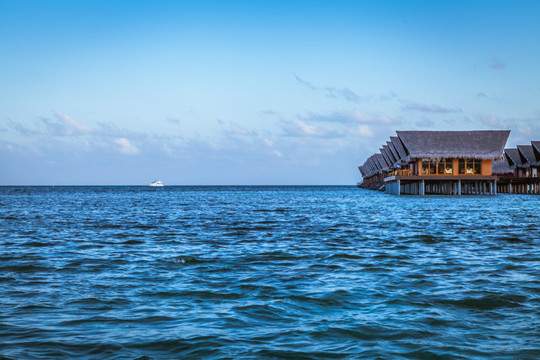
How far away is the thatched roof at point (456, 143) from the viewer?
1880 inches

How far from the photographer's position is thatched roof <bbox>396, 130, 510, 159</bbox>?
47.8m

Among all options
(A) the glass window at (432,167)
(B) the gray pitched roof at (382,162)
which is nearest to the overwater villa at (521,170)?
(B) the gray pitched roof at (382,162)

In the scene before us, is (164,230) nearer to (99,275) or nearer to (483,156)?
(99,275)

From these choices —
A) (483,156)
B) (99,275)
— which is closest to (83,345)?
(99,275)

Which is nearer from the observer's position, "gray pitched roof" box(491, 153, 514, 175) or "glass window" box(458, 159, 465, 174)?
"glass window" box(458, 159, 465, 174)

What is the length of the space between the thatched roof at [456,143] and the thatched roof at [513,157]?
98.8 feet

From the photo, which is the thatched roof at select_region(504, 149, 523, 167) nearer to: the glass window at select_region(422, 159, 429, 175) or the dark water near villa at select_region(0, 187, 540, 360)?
the glass window at select_region(422, 159, 429, 175)

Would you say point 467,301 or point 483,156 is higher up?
point 483,156

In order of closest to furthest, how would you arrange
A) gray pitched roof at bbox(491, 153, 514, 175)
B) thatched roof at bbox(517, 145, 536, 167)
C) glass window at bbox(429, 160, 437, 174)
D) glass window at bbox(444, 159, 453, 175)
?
glass window at bbox(444, 159, 453, 175), glass window at bbox(429, 160, 437, 174), thatched roof at bbox(517, 145, 536, 167), gray pitched roof at bbox(491, 153, 514, 175)

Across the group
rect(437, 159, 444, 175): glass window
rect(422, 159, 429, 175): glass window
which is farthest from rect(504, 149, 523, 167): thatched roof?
rect(422, 159, 429, 175): glass window

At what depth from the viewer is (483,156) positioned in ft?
156

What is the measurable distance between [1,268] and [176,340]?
6030 mm

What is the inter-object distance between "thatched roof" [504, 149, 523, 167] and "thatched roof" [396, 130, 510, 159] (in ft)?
98.8

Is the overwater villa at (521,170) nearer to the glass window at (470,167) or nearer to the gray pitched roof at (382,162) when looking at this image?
the gray pitched roof at (382,162)
